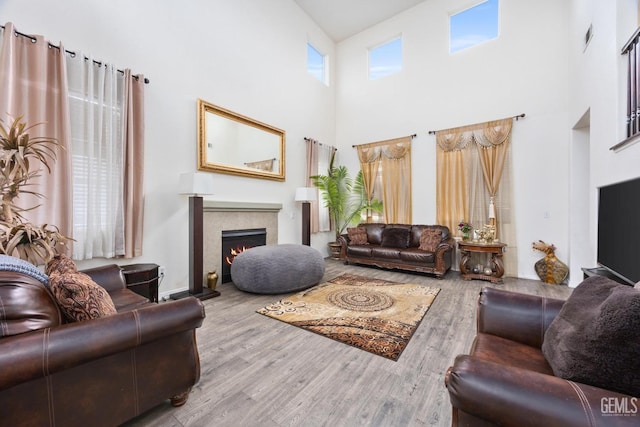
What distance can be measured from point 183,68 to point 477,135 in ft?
15.7

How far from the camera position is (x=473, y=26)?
487 centimetres

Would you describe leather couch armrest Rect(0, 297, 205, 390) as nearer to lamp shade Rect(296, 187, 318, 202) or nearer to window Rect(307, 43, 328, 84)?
lamp shade Rect(296, 187, 318, 202)

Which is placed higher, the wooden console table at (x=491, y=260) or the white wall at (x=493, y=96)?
the white wall at (x=493, y=96)

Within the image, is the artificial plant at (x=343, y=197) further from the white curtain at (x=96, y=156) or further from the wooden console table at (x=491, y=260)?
the white curtain at (x=96, y=156)

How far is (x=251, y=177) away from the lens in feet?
14.5

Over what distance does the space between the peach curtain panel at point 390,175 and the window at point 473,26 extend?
1960 millimetres

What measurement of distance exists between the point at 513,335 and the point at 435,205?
12.6 ft

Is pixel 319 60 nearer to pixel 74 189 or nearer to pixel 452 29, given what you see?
pixel 452 29

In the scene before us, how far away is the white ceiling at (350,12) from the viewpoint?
5281 mm

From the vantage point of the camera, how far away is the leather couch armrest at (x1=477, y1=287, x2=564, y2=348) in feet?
4.71

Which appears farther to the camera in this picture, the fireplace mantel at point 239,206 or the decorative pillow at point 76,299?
the fireplace mantel at point 239,206

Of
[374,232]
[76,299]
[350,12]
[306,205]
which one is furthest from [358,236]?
[350,12]

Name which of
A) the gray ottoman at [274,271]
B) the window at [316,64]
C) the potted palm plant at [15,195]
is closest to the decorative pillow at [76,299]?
the potted palm plant at [15,195]

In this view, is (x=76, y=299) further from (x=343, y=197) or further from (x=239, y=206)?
(x=343, y=197)
